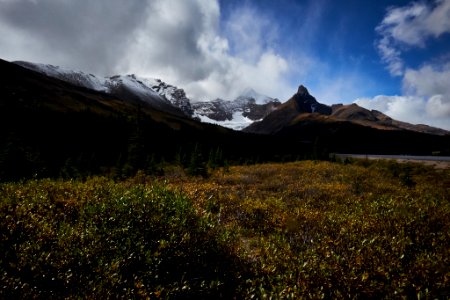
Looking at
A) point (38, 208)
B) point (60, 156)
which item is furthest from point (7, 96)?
point (38, 208)

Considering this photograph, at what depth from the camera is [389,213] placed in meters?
9.08

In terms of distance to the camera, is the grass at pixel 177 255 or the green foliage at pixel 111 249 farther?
the grass at pixel 177 255

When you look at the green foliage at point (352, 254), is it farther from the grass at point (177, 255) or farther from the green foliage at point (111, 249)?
the green foliage at point (111, 249)

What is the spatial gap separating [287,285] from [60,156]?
92.5 meters

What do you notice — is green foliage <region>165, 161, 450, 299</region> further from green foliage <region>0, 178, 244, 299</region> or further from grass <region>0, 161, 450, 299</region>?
green foliage <region>0, 178, 244, 299</region>

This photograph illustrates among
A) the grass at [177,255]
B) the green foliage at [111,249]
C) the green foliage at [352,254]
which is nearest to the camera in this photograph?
the green foliage at [111,249]

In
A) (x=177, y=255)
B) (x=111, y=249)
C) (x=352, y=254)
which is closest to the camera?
(x=111, y=249)

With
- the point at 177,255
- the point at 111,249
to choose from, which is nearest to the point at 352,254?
the point at 177,255

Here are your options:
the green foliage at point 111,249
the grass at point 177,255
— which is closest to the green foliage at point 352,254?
the grass at point 177,255

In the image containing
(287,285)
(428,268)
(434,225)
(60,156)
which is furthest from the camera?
(60,156)

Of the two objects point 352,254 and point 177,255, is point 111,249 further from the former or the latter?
point 352,254

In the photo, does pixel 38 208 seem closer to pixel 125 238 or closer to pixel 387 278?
pixel 125 238

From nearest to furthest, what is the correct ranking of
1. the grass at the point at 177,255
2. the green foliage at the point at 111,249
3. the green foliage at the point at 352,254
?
the green foliage at the point at 111,249 < the grass at the point at 177,255 < the green foliage at the point at 352,254

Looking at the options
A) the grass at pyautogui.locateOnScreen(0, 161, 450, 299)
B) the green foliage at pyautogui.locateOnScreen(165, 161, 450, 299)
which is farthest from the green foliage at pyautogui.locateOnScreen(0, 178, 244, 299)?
the green foliage at pyautogui.locateOnScreen(165, 161, 450, 299)
